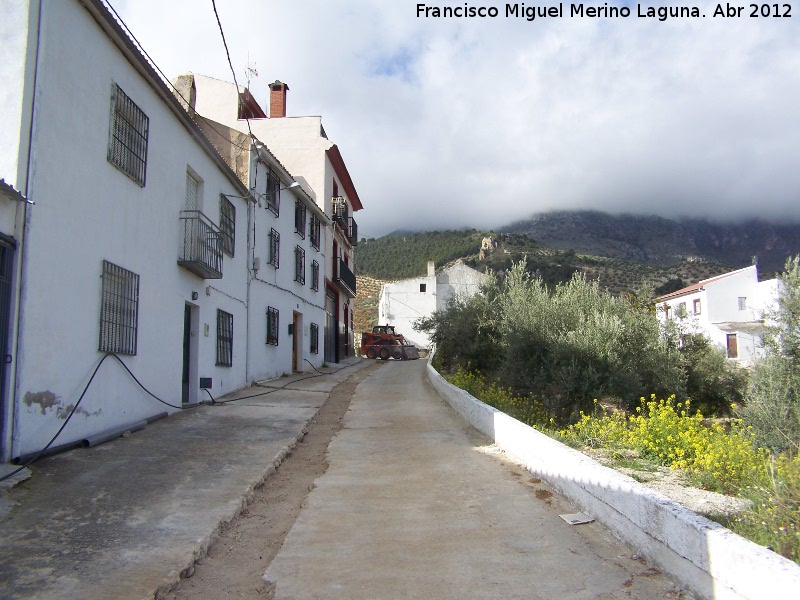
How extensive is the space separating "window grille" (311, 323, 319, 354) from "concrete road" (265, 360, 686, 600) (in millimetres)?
15518

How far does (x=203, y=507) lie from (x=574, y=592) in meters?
3.30

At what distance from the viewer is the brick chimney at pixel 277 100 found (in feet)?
90.6

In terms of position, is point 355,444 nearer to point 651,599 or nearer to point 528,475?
point 528,475

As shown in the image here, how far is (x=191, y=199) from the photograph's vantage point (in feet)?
40.8

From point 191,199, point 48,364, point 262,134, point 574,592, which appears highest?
point 262,134

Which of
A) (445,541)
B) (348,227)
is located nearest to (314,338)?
(348,227)

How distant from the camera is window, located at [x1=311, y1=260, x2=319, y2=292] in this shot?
79.3 ft

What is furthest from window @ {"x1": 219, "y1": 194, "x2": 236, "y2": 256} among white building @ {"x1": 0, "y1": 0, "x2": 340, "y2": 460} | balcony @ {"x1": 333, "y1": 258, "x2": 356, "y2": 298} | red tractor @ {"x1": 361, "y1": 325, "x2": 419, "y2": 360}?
red tractor @ {"x1": 361, "y1": 325, "x2": 419, "y2": 360}

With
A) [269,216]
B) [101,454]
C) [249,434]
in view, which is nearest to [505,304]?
[269,216]

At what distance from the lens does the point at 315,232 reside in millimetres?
24344

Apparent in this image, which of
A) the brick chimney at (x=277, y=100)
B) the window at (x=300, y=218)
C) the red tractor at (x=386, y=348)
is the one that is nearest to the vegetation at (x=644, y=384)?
the window at (x=300, y=218)

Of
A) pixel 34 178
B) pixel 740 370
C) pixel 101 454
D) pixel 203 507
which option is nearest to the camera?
Result: pixel 203 507

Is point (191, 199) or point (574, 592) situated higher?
point (191, 199)

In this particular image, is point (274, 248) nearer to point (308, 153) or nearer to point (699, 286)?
point (308, 153)
